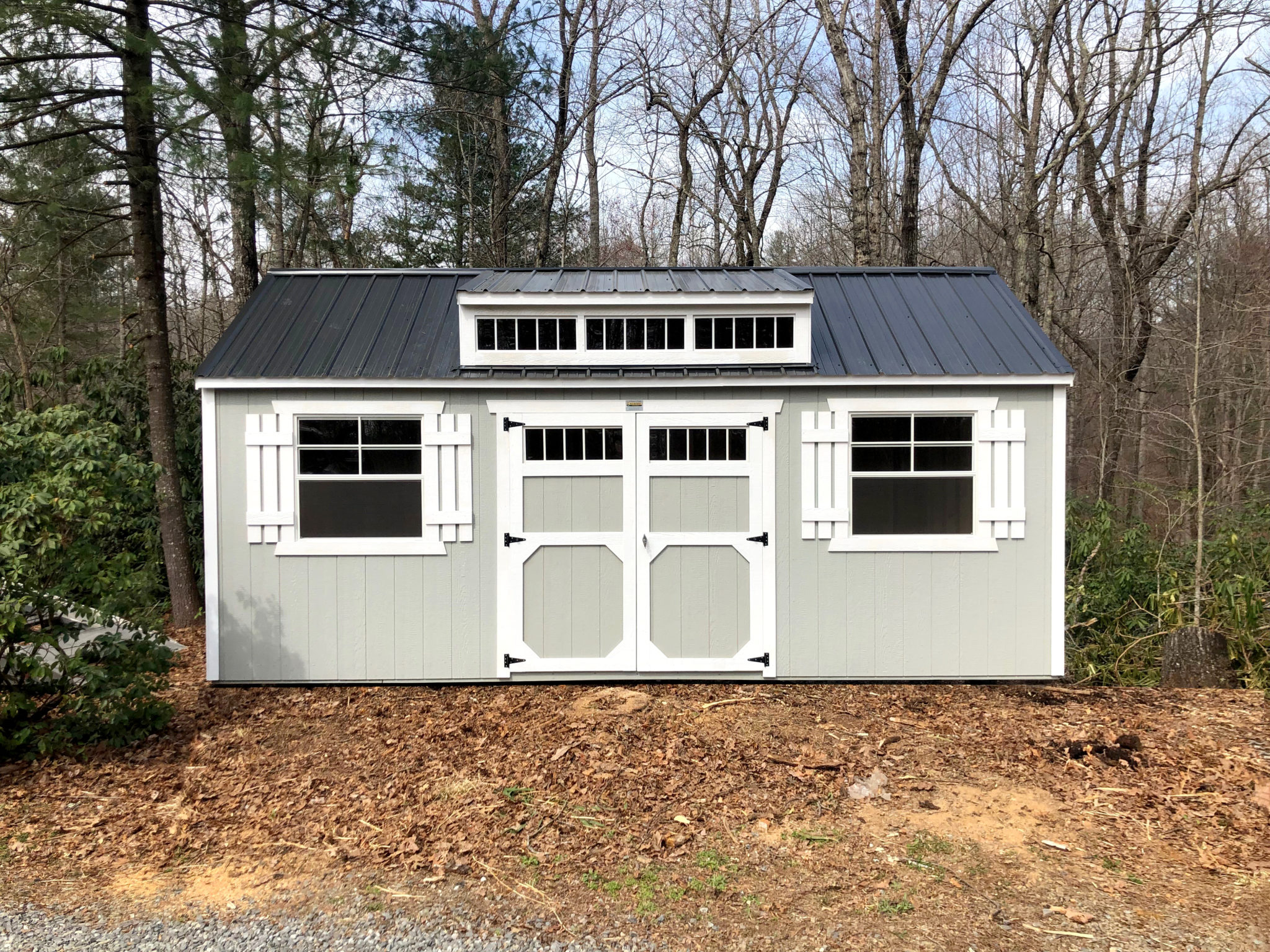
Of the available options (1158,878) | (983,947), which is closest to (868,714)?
(1158,878)

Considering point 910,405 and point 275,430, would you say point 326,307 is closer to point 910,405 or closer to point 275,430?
point 275,430

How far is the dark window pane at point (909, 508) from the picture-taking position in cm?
561

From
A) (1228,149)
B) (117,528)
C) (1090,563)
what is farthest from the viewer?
(1228,149)

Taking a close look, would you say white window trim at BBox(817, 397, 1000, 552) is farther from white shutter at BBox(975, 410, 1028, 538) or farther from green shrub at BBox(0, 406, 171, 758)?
green shrub at BBox(0, 406, 171, 758)

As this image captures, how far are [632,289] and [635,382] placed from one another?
0.64 m

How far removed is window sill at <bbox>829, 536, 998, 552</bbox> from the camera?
5555mm

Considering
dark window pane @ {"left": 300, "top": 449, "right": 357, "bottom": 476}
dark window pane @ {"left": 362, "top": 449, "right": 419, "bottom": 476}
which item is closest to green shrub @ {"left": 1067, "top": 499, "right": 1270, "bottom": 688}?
dark window pane @ {"left": 362, "top": 449, "right": 419, "bottom": 476}

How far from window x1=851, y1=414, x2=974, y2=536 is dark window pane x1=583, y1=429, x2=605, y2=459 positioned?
69.4 inches

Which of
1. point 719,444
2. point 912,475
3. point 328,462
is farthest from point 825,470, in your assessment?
point 328,462

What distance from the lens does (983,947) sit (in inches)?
108

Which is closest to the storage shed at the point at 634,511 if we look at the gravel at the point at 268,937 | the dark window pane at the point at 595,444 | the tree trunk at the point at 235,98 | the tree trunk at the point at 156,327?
the dark window pane at the point at 595,444

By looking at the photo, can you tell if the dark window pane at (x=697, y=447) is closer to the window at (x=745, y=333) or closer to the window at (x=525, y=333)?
the window at (x=745, y=333)

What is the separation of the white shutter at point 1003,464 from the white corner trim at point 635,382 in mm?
251

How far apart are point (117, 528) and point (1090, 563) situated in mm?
9407
